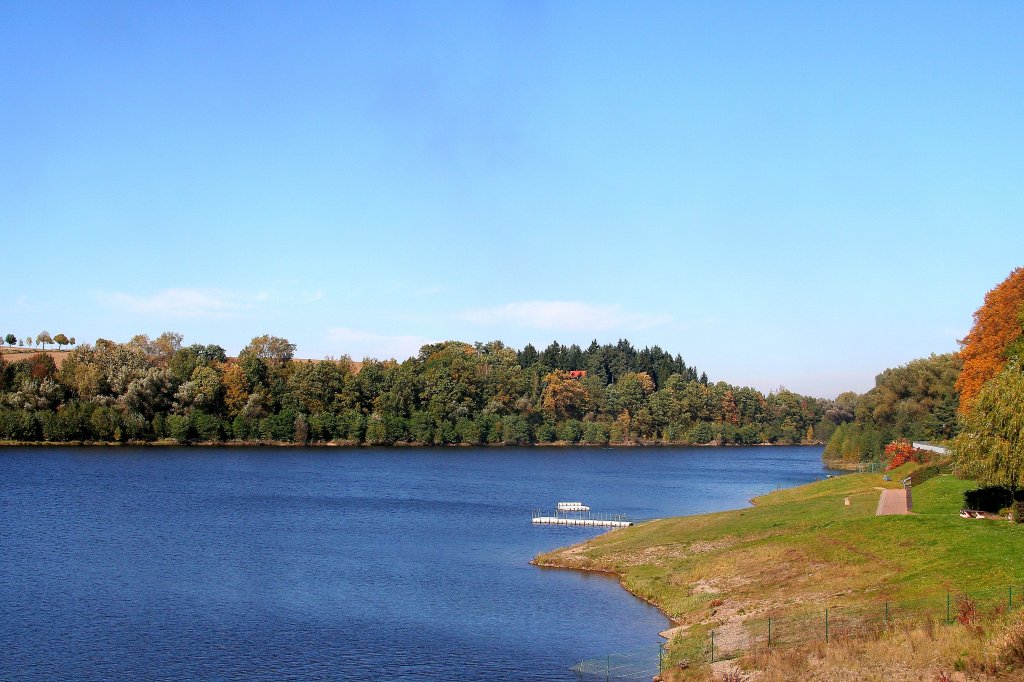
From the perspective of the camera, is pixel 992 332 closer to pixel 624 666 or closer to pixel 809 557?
pixel 809 557

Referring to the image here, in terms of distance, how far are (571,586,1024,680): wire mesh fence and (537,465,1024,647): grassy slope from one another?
1.41 metres

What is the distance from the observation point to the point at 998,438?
5366 centimetres

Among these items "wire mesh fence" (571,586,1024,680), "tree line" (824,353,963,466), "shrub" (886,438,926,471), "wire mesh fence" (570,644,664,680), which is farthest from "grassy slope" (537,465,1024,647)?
"tree line" (824,353,963,466)

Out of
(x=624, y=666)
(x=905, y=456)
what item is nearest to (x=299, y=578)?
(x=624, y=666)

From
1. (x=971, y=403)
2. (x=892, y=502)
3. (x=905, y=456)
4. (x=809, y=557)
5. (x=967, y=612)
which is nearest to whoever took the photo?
(x=967, y=612)

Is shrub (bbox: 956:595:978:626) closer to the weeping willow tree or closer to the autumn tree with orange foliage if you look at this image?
the weeping willow tree

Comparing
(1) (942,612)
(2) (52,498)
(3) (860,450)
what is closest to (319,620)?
(1) (942,612)

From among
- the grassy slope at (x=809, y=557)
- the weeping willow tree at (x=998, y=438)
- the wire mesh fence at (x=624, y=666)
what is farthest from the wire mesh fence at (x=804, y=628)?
the weeping willow tree at (x=998, y=438)

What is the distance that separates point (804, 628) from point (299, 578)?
32919mm

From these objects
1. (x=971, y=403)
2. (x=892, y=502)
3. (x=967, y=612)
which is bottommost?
(x=967, y=612)

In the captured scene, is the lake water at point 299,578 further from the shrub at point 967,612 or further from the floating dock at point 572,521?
the shrub at point 967,612

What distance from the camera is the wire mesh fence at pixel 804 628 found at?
35000 millimetres

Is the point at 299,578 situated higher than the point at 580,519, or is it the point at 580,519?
the point at 580,519

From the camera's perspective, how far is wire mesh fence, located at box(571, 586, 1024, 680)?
115 ft
